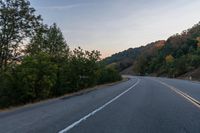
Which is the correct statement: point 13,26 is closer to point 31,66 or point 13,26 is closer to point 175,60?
point 31,66

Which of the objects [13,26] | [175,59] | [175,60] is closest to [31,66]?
[13,26]

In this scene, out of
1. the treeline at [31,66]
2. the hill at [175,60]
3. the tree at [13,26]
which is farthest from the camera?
the hill at [175,60]

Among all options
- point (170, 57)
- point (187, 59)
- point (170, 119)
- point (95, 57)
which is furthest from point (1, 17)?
point (170, 57)

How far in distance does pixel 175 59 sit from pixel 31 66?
322 feet

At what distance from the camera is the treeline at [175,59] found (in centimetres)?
9844

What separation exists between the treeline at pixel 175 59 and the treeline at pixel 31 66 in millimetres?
57342

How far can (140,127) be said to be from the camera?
10219mm

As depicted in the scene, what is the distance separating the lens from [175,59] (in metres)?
120

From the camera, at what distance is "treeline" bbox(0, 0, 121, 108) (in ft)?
84.6

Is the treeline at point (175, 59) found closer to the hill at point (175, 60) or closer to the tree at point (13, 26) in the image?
the hill at point (175, 60)

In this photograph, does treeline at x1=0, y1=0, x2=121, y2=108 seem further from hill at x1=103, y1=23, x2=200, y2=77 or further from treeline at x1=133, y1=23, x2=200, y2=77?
treeline at x1=133, y1=23, x2=200, y2=77

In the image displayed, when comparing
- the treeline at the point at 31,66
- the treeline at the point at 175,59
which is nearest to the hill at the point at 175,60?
the treeline at the point at 175,59

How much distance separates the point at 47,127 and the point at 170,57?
125 metres

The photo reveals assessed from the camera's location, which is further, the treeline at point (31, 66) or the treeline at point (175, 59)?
the treeline at point (175, 59)
